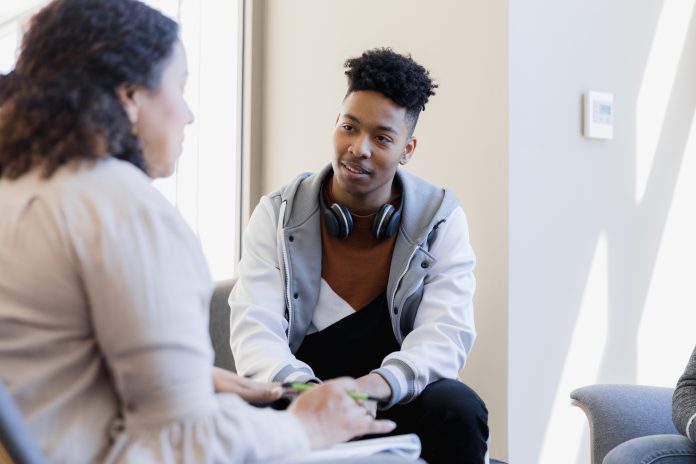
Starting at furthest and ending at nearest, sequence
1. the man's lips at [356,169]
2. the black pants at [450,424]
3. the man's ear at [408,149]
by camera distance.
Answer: the man's ear at [408,149] < the man's lips at [356,169] < the black pants at [450,424]

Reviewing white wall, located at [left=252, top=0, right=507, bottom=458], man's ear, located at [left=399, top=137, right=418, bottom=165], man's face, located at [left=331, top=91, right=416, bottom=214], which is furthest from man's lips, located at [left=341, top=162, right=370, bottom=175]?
white wall, located at [left=252, top=0, right=507, bottom=458]

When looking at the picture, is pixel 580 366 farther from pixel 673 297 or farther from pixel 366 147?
pixel 366 147

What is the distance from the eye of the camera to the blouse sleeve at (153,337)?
2.93 feet

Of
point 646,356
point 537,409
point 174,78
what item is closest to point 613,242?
point 646,356

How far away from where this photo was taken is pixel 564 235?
2.47 metres

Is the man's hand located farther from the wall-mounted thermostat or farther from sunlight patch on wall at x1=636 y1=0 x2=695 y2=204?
sunlight patch on wall at x1=636 y1=0 x2=695 y2=204

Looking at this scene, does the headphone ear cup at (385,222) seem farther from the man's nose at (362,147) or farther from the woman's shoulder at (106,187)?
the woman's shoulder at (106,187)

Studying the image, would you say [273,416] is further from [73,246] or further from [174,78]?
[174,78]

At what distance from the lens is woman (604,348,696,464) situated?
1.66 metres

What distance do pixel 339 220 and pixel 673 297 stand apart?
4.13 ft

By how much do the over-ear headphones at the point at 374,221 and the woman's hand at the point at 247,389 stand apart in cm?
76

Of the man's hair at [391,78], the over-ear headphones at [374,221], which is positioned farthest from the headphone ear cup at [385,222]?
the man's hair at [391,78]

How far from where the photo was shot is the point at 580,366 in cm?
252

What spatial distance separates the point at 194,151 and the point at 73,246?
92.1 inches
